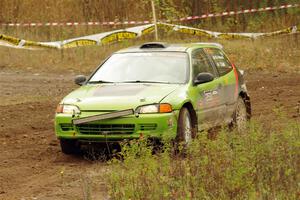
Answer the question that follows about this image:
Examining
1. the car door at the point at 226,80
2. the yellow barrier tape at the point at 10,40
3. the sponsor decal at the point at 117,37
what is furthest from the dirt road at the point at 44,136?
the sponsor decal at the point at 117,37

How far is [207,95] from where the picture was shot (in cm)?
1288

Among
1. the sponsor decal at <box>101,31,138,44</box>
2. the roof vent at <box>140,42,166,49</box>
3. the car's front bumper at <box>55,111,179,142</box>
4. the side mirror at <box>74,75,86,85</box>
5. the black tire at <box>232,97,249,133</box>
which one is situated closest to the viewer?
the car's front bumper at <box>55,111,179,142</box>

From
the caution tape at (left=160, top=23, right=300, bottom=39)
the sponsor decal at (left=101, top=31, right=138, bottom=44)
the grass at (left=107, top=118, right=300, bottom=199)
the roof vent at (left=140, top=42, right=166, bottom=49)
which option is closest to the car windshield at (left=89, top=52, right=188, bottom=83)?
the roof vent at (left=140, top=42, right=166, bottom=49)

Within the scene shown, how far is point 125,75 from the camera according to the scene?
42.2 feet

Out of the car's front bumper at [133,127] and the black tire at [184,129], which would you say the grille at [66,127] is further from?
the black tire at [184,129]

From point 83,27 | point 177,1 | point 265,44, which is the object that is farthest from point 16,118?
point 177,1

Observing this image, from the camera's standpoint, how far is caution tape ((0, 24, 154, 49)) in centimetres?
2931

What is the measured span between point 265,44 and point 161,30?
4.12m

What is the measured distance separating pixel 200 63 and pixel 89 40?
16.9 metres

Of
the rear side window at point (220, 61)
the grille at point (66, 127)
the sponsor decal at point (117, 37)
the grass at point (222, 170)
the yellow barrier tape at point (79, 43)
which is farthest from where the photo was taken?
the sponsor decal at point (117, 37)

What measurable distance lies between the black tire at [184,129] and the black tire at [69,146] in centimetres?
141

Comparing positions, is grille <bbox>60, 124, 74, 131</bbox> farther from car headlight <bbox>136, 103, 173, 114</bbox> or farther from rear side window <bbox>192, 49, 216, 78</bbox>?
rear side window <bbox>192, 49, 216, 78</bbox>

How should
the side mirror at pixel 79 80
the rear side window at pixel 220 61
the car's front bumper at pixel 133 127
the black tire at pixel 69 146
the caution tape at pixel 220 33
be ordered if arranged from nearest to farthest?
the car's front bumper at pixel 133 127
the black tire at pixel 69 146
the side mirror at pixel 79 80
the rear side window at pixel 220 61
the caution tape at pixel 220 33

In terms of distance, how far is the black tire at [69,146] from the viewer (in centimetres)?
1206
